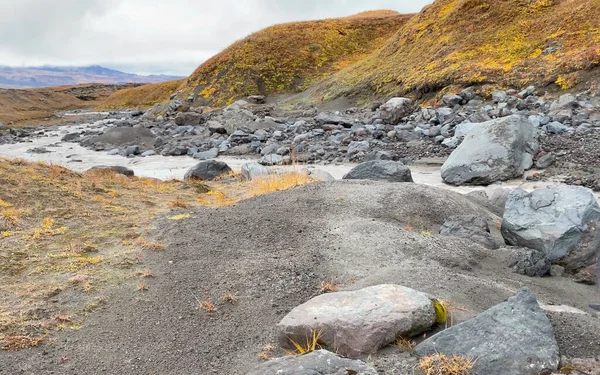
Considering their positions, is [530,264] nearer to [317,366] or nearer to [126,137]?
[317,366]

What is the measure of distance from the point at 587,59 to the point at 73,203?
65.8 feet

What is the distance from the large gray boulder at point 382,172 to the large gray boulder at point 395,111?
10386 millimetres

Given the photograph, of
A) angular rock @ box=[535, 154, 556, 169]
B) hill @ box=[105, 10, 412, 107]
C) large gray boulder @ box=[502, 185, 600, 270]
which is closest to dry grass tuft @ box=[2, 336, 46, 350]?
large gray boulder @ box=[502, 185, 600, 270]

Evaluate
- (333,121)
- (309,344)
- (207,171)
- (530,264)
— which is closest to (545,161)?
(530,264)

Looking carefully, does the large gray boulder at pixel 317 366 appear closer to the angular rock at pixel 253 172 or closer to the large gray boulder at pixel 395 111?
the angular rock at pixel 253 172

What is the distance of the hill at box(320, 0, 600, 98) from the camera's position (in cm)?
2142

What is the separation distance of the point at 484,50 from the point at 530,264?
22483mm

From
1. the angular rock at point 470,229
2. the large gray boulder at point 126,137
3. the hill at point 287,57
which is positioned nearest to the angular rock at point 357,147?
the angular rock at point 470,229

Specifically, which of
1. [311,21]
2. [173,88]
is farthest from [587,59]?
[173,88]

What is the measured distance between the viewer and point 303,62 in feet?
144

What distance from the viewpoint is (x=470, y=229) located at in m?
6.95

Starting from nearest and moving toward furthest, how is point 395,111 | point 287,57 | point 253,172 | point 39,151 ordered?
point 253,172, point 395,111, point 39,151, point 287,57

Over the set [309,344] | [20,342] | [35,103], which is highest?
[35,103]

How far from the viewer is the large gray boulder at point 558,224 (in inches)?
242
